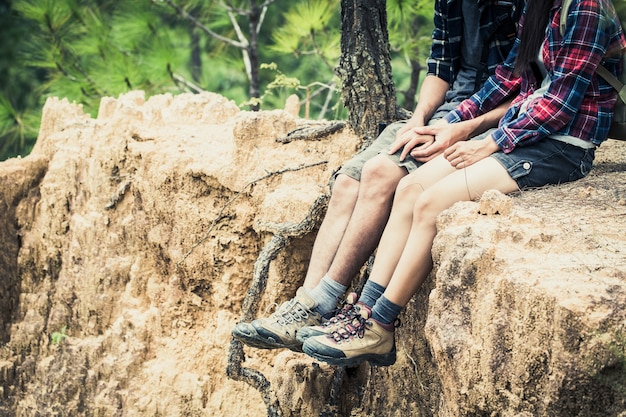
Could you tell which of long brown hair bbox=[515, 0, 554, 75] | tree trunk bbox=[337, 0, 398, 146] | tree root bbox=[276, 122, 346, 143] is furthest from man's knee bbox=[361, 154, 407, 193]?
tree root bbox=[276, 122, 346, 143]

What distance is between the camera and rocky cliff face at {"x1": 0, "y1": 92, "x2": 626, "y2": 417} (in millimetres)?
2324

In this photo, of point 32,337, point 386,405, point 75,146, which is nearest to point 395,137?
point 386,405

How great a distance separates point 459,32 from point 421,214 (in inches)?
43.7

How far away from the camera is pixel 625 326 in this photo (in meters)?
2.00

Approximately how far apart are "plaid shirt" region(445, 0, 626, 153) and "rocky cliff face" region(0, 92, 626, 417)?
9.2 inches

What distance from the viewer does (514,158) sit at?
2.88 m

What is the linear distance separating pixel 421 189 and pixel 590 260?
0.72 meters

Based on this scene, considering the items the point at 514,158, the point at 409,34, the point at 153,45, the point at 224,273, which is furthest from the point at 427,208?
the point at 153,45

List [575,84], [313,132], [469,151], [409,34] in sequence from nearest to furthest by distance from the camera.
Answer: [575,84] < [469,151] < [313,132] < [409,34]

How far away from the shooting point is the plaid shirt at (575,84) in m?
2.79

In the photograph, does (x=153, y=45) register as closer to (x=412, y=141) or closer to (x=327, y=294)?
(x=412, y=141)

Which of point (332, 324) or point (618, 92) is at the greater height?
point (618, 92)

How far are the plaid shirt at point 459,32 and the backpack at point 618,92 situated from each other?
40 cm

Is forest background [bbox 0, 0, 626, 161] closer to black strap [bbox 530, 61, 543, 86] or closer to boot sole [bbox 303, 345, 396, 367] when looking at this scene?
black strap [bbox 530, 61, 543, 86]
